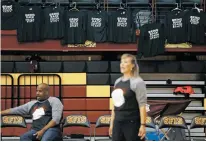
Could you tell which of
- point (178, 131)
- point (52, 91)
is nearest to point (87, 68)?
point (52, 91)

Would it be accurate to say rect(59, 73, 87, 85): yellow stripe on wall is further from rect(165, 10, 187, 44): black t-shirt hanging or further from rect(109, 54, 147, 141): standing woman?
rect(109, 54, 147, 141): standing woman

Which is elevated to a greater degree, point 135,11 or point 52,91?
point 135,11

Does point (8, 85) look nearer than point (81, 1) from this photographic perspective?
Yes

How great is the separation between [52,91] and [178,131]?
312cm

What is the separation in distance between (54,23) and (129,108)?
5.33m

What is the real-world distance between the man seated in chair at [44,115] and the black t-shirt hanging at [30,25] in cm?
353

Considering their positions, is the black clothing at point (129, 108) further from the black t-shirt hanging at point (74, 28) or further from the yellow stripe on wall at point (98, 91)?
the yellow stripe on wall at point (98, 91)

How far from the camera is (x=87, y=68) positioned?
34.5ft

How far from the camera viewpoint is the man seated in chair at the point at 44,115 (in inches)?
257

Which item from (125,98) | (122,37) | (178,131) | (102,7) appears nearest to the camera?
(125,98)

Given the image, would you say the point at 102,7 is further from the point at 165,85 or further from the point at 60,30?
the point at 165,85

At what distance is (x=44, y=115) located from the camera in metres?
6.69

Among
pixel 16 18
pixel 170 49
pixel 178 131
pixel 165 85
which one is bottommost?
pixel 178 131

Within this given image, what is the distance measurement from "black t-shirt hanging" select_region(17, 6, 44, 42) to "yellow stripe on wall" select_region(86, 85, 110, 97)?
161 centimetres
